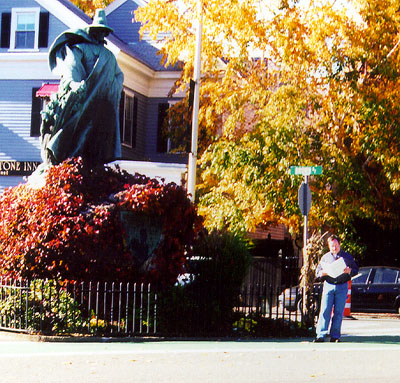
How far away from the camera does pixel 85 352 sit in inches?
447

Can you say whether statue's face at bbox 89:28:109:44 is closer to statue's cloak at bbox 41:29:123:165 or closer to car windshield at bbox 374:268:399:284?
statue's cloak at bbox 41:29:123:165

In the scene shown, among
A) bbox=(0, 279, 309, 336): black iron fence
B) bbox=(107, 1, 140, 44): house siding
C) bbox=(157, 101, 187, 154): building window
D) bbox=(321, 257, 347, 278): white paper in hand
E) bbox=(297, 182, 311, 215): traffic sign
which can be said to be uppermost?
bbox=(107, 1, 140, 44): house siding

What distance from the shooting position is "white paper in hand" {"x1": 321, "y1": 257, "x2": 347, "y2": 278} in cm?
1386

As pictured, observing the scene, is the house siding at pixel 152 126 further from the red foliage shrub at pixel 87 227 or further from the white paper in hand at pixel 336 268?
the white paper in hand at pixel 336 268

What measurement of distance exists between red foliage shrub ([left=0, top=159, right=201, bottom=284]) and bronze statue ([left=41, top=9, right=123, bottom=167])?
0.53m

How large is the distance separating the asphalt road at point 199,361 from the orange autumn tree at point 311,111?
10.0 m

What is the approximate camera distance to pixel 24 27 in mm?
31750

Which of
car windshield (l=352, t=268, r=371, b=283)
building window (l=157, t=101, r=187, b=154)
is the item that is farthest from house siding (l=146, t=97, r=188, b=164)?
car windshield (l=352, t=268, r=371, b=283)

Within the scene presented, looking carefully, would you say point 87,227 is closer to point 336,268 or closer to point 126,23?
point 336,268

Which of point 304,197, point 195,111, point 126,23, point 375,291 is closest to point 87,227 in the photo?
point 304,197

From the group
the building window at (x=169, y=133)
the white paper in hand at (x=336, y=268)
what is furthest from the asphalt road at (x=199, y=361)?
the building window at (x=169, y=133)

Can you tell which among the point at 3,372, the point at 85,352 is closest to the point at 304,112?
the point at 85,352

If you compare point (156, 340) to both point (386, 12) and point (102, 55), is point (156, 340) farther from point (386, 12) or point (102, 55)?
point (386, 12)

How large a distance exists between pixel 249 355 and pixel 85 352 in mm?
2037
